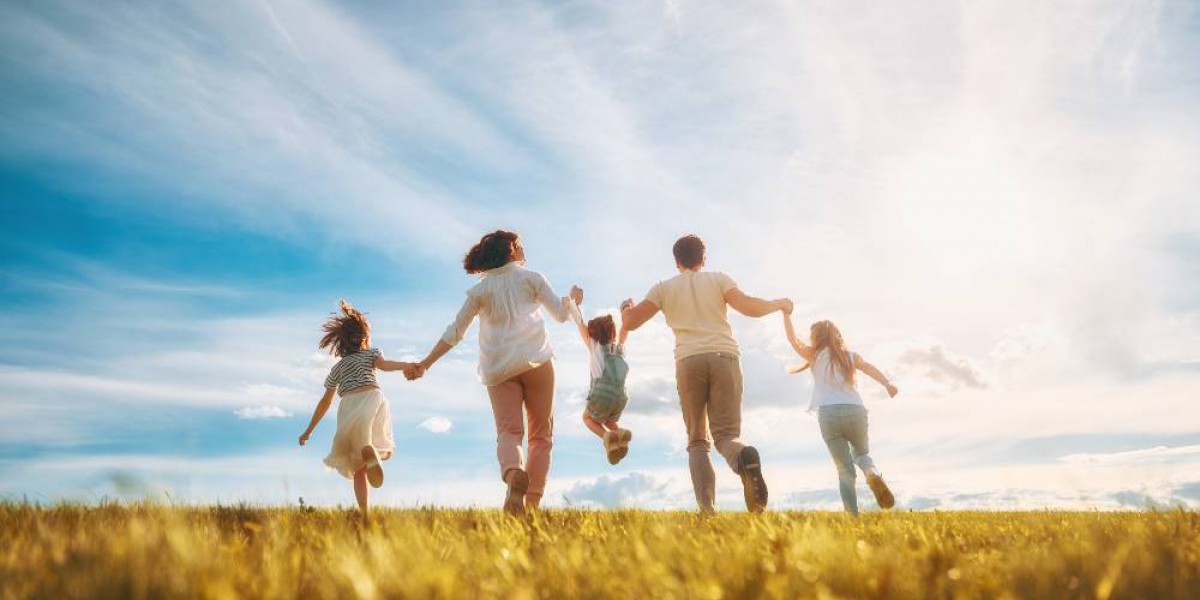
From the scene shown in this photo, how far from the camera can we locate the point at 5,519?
17.8 ft

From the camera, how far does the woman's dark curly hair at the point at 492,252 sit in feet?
27.0

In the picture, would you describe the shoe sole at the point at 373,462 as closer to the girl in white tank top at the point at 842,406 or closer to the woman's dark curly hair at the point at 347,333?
the woman's dark curly hair at the point at 347,333

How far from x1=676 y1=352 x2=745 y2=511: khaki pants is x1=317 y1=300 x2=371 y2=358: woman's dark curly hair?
12.8 ft

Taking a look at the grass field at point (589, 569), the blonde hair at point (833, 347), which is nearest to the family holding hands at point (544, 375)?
the blonde hair at point (833, 347)

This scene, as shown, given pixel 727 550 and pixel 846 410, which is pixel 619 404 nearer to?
pixel 846 410

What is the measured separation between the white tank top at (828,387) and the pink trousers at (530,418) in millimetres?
4193

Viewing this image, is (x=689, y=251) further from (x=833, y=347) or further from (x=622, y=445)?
(x=833, y=347)

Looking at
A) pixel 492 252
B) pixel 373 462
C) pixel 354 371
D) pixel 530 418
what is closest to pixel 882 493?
pixel 530 418

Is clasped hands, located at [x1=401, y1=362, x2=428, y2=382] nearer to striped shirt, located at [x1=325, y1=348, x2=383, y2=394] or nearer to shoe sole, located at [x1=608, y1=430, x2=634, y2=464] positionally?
striped shirt, located at [x1=325, y1=348, x2=383, y2=394]

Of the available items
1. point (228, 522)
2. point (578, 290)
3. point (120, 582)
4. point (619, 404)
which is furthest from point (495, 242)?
point (120, 582)

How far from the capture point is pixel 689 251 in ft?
29.1

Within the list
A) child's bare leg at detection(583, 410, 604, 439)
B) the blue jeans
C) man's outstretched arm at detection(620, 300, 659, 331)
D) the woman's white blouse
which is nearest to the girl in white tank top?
the blue jeans

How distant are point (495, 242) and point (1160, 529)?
19.5 ft

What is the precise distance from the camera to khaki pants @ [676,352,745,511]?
27.0 ft
